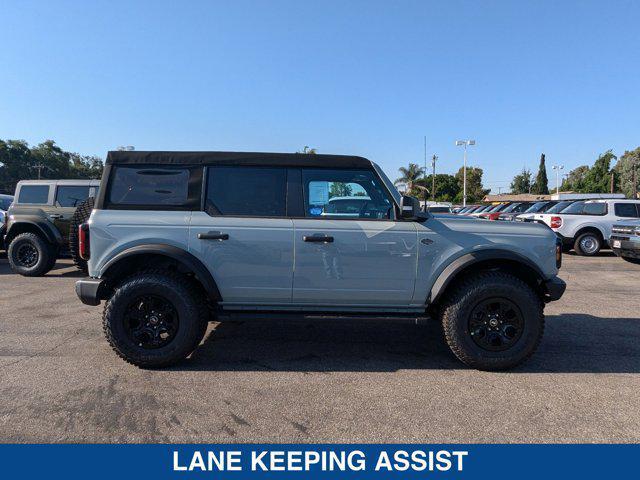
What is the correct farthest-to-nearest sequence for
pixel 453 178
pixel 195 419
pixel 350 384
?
1. pixel 453 178
2. pixel 350 384
3. pixel 195 419

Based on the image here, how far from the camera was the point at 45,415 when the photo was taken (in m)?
2.89

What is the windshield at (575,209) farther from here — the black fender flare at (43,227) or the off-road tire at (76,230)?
the black fender flare at (43,227)

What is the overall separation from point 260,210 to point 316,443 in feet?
6.69

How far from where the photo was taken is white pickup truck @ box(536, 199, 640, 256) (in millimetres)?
12156

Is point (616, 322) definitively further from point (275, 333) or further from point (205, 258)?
point (205, 258)

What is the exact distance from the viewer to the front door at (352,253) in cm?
369

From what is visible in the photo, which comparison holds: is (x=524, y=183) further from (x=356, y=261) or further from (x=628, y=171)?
(x=356, y=261)

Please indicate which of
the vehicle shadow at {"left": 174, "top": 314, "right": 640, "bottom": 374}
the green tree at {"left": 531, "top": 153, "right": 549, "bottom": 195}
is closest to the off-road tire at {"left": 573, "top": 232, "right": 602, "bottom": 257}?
the vehicle shadow at {"left": 174, "top": 314, "right": 640, "bottom": 374}

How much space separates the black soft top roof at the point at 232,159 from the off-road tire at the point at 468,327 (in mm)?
1497

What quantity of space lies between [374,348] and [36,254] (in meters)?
7.54

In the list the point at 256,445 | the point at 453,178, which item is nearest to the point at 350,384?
the point at 256,445

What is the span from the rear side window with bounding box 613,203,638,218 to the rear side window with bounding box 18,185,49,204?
1496cm

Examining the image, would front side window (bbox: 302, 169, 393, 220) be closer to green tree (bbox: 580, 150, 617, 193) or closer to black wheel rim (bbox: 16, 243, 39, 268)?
black wheel rim (bbox: 16, 243, 39, 268)

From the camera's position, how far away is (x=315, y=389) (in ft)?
10.9
